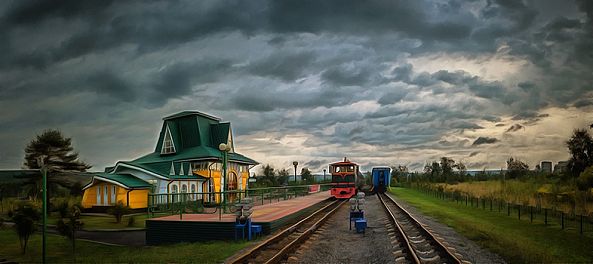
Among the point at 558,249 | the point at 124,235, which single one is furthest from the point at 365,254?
the point at 124,235

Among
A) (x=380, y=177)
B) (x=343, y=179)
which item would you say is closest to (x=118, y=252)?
(x=343, y=179)

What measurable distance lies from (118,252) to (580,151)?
1039 inches

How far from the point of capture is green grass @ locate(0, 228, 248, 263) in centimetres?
1205

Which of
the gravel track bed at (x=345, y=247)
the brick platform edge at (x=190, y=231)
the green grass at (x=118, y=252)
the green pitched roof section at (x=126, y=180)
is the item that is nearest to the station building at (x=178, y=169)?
the green pitched roof section at (x=126, y=180)

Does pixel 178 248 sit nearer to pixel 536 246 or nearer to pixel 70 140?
pixel 536 246

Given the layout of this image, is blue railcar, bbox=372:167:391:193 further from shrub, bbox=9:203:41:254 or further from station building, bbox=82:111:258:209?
shrub, bbox=9:203:41:254

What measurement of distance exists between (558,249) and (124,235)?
17.5 metres

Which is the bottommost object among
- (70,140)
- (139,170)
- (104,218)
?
(104,218)

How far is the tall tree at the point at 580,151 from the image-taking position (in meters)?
27.1

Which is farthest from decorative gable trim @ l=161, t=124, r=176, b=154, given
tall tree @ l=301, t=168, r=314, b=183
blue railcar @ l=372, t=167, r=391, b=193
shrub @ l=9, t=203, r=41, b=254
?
tall tree @ l=301, t=168, r=314, b=183

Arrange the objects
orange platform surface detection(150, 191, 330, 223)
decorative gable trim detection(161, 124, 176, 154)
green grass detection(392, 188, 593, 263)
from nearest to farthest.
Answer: green grass detection(392, 188, 593, 263) → orange platform surface detection(150, 191, 330, 223) → decorative gable trim detection(161, 124, 176, 154)

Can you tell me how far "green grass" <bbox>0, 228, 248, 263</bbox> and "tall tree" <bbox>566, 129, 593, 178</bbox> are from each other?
75.7 ft

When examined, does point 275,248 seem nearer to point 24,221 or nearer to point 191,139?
point 24,221

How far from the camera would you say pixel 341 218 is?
2202 cm
